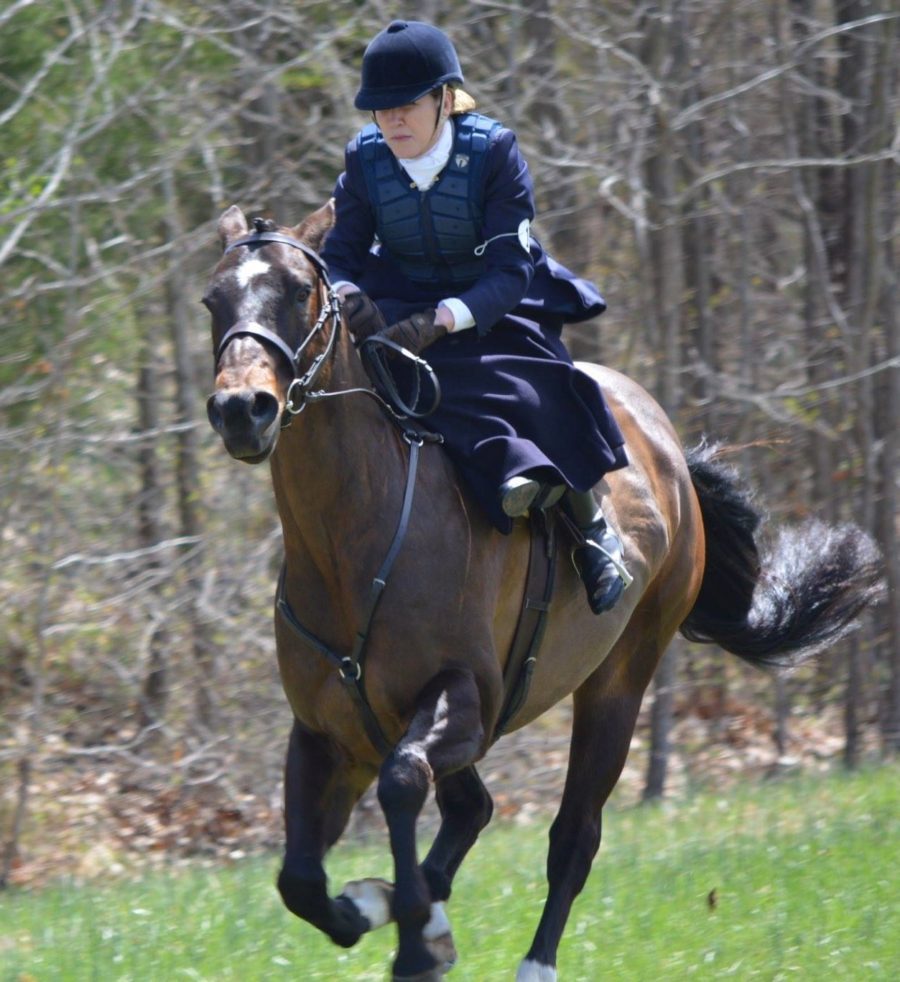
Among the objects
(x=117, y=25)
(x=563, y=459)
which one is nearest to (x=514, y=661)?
(x=563, y=459)

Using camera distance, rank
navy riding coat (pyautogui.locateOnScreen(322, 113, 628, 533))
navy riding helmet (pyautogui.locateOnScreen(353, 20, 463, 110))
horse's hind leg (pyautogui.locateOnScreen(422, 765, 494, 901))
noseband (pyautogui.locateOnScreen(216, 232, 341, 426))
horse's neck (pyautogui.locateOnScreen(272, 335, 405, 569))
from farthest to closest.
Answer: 1. horse's hind leg (pyautogui.locateOnScreen(422, 765, 494, 901))
2. navy riding coat (pyautogui.locateOnScreen(322, 113, 628, 533))
3. navy riding helmet (pyautogui.locateOnScreen(353, 20, 463, 110))
4. horse's neck (pyautogui.locateOnScreen(272, 335, 405, 569))
5. noseband (pyautogui.locateOnScreen(216, 232, 341, 426))

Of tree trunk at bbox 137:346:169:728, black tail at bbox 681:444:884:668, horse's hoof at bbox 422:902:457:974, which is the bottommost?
tree trunk at bbox 137:346:169:728

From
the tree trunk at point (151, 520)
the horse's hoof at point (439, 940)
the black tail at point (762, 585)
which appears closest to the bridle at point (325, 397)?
the horse's hoof at point (439, 940)

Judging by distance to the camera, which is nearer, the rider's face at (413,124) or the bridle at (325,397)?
the bridle at (325,397)

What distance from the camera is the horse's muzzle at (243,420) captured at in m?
3.93

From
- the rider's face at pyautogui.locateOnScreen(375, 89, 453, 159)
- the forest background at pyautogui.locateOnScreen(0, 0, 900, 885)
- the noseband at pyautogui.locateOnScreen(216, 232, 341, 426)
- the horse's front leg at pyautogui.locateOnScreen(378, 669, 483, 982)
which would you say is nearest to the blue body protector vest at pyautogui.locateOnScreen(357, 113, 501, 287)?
the rider's face at pyautogui.locateOnScreen(375, 89, 453, 159)

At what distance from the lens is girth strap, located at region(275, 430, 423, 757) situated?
4613mm

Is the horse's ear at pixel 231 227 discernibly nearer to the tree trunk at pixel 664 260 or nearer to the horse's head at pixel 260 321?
the horse's head at pixel 260 321

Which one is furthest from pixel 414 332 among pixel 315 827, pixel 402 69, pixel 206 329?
pixel 206 329

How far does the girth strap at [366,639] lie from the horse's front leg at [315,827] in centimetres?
20

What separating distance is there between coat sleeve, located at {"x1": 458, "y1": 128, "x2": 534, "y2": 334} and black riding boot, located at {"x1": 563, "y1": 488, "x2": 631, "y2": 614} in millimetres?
682

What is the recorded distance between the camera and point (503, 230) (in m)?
5.07

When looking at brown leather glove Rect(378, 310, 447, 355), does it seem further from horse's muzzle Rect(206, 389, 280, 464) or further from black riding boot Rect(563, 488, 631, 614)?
horse's muzzle Rect(206, 389, 280, 464)

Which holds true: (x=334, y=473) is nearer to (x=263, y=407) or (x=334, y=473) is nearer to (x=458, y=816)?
(x=263, y=407)
